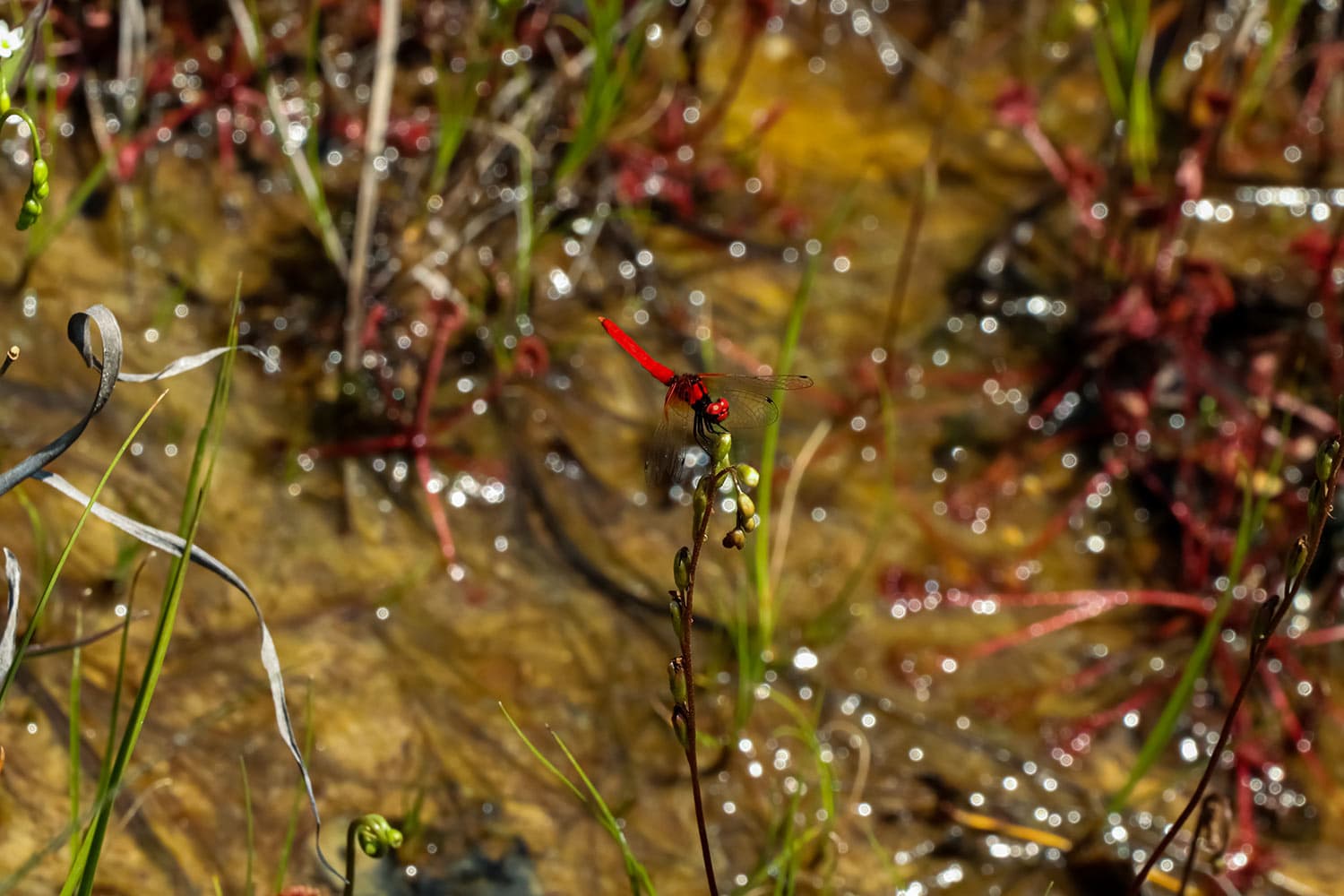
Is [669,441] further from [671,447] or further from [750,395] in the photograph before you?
[750,395]

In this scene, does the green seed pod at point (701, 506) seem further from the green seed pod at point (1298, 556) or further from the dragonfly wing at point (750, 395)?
the dragonfly wing at point (750, 395)

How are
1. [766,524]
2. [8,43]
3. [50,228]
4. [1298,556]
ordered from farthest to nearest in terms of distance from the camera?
[50,228]
[766,524]
[8,43]
[1298,556]

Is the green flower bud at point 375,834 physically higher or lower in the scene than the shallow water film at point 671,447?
lower

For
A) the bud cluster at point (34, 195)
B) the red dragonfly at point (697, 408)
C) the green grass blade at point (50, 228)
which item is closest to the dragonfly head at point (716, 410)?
the red dragonfly at point (697, 408)

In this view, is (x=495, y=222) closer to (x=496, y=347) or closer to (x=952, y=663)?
(x=496, y=347)

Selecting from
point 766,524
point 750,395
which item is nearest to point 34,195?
point 750,395

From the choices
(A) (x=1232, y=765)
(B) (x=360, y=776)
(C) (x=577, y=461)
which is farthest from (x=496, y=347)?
(A) (x=1232, y=765)
